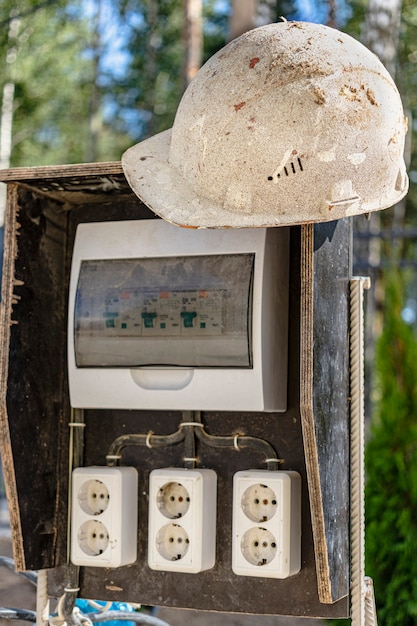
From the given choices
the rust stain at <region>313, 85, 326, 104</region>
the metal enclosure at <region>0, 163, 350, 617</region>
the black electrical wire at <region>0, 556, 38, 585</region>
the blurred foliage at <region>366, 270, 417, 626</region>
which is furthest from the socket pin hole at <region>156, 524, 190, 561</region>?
the blurred foliage at <region>366, 270, 417, 626</region>

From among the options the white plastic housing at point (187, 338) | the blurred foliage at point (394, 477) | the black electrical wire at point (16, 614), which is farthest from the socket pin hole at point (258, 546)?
the blurred foliage at point (394, 477)

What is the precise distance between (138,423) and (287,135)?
0.97 meters

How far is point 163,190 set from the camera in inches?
82.0

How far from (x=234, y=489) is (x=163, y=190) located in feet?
2.49

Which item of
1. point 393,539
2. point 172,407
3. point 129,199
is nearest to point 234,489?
point 172,407

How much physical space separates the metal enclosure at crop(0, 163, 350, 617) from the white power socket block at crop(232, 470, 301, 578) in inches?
2.2

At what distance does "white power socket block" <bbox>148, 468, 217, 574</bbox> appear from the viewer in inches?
92.3

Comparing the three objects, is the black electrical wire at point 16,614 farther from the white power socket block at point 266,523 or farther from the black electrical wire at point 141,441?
the white power socket block at point 266,523

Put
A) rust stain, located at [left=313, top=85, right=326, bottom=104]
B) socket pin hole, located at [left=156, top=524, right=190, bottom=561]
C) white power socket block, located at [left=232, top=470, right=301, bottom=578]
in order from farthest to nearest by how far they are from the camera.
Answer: socket pin hole, located at [left=156, top=524, right=190, bottom=561]
white power socket block, located at [left=232, top=470, right=301, bottom=578]
rust stain, located at [left=313, top=85, right=326, bottom=104]

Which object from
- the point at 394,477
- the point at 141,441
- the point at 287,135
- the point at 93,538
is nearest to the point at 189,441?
the point at 141,441

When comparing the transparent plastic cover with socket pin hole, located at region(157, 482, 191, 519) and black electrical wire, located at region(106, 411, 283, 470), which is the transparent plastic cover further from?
socket pin hole, located at region(157, 482, 191, 519)

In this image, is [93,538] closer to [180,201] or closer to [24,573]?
[24,573]

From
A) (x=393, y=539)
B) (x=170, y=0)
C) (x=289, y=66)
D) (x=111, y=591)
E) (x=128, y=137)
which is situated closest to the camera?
(x=289, y=66)

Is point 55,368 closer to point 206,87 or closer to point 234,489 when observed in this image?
point 234,489
